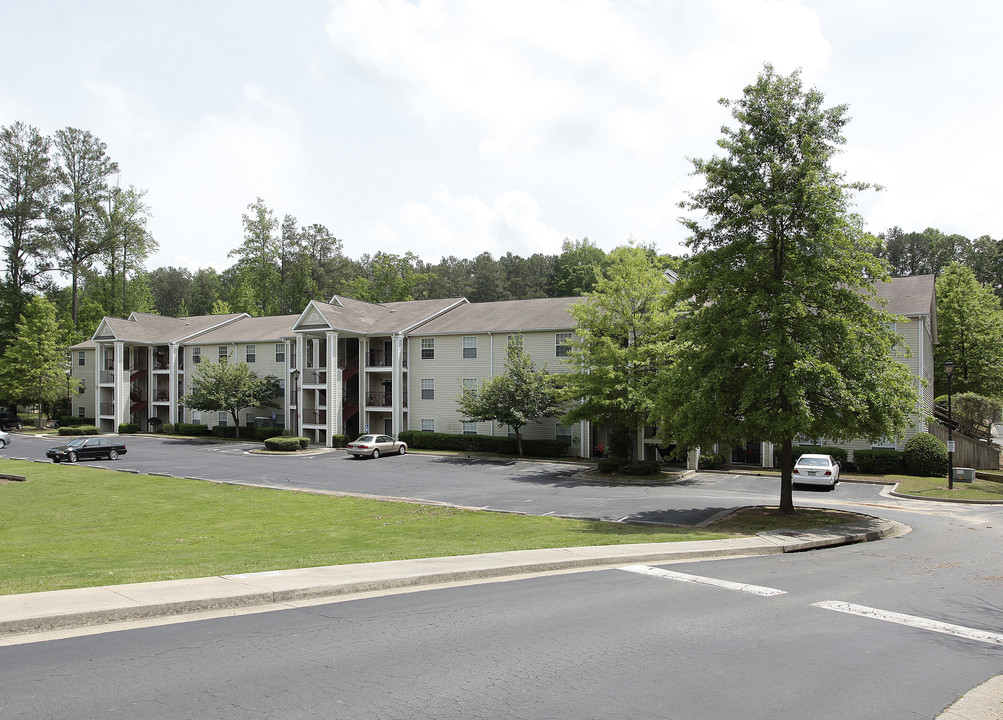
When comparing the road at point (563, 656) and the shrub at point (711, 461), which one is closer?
the road at point (563, 656)

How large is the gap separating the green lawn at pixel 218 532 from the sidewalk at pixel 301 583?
0.82m

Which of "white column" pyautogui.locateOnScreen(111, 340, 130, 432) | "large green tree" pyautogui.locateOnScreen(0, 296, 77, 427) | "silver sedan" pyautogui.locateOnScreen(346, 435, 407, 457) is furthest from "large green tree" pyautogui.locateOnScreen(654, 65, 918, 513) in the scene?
"large green tree" pyautogui.locateOnScreen(0, 296, 77, 427)

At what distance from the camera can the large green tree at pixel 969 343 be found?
5091 cm

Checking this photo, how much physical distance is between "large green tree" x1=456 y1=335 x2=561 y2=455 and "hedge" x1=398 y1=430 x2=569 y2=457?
198cm

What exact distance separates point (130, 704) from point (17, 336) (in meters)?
74.0

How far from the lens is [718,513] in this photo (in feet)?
74.0

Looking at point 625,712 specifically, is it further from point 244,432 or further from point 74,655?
point 244,432

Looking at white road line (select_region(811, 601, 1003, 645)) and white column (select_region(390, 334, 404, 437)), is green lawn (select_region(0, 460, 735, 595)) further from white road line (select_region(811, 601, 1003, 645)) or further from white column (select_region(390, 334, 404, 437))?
white column (select_region(390, 334, 404, 437))

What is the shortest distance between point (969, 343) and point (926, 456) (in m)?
23.7

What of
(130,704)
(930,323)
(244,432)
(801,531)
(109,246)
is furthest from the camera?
(109,246)

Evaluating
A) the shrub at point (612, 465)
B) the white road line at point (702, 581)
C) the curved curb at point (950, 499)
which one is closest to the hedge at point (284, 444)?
the shrub at point (612, 465)

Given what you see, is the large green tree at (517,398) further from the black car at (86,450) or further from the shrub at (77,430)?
the shrub at (77,430)

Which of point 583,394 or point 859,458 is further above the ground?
point 583,394

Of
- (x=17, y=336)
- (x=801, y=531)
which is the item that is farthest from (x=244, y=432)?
(x=801, y=531)
